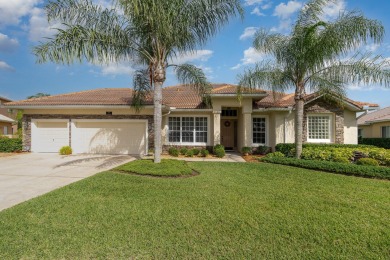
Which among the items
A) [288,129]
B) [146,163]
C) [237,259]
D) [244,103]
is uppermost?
[244,103]

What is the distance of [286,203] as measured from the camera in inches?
217

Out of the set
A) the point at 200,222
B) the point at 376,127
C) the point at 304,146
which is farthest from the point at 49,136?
the point at 376,127

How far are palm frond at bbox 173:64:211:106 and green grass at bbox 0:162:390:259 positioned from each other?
4.99 m

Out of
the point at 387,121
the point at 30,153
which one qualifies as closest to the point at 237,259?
the point at 30,153

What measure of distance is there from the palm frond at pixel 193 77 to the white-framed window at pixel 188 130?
5.36 meters

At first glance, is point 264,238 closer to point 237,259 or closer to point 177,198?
point 237,259

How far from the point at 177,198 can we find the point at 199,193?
743mm

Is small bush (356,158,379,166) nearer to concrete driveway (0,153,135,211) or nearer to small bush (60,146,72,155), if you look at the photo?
concrete driveway (0,153,135,211)

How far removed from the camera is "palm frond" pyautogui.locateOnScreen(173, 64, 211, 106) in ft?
33.1

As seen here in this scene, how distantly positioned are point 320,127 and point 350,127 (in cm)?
204

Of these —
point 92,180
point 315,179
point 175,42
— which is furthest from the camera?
point 175,42

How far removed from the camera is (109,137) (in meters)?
14.7

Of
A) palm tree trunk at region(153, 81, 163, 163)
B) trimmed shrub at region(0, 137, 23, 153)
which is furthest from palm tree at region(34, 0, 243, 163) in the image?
trimmed shrub at region(0, 137, 23, 153)

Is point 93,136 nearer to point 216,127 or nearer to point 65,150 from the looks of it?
point 65,150
